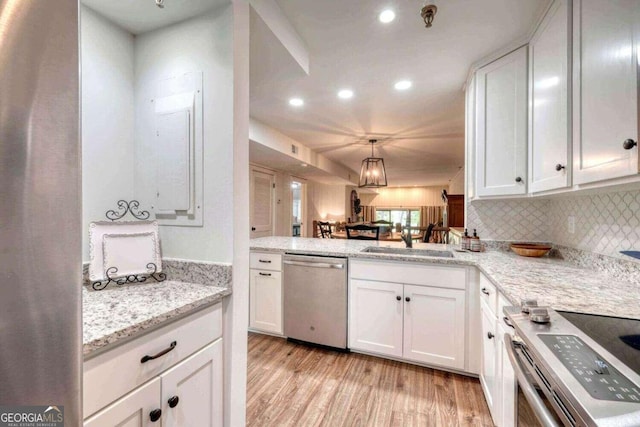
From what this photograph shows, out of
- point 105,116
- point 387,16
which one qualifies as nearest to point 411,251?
point 387,16

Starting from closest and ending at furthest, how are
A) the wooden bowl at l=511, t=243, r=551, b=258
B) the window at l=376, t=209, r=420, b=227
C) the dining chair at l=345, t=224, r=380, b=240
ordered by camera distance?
the wooden bowl at l=511, t=243, r=551, b=258, the dining chair at l=345, t=224, r=380, b=240, the window at l=376, t=209, r=420, b=227

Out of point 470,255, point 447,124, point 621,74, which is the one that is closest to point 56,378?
point 621,74

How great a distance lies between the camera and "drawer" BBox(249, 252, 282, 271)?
2.52m

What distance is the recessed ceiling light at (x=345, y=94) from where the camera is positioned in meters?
2.57

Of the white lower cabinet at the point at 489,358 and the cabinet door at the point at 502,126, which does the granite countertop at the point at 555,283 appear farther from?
the cabinet door at the point at 502,126

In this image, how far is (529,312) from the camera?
2.89 ft

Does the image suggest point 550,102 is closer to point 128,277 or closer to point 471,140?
point 471,140

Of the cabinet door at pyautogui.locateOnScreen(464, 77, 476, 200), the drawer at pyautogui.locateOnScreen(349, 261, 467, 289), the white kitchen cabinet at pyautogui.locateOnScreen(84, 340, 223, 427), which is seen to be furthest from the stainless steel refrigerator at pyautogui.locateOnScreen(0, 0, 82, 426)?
the cabinet door at pyautogui.locateOnScreen(464, 77, 476, 200)

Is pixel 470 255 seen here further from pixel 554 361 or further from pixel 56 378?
pixel 56 378

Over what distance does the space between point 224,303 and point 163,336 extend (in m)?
0.32

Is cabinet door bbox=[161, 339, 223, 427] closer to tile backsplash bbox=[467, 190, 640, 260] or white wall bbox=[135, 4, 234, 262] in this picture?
white wall bbox=[135, 4, 234, 262]

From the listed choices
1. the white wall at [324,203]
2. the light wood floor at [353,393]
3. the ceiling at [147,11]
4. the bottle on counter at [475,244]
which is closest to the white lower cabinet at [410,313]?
the light wood floor at [353,393]

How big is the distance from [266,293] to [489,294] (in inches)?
71.9

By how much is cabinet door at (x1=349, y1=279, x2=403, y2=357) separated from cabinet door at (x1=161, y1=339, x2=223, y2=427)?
1.27 meters
